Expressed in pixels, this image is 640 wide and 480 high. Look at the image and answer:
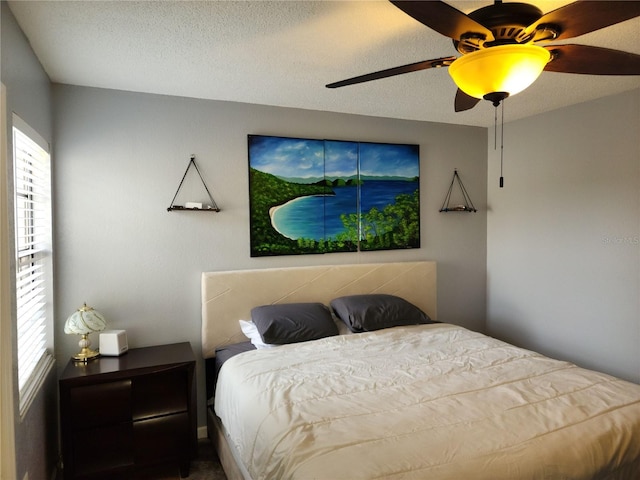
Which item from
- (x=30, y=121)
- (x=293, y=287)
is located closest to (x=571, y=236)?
(x=293, y=287)

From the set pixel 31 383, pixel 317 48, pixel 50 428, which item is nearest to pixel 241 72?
pixel 317 48

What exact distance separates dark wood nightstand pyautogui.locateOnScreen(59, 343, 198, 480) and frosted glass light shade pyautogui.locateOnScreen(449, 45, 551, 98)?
86.7 inches

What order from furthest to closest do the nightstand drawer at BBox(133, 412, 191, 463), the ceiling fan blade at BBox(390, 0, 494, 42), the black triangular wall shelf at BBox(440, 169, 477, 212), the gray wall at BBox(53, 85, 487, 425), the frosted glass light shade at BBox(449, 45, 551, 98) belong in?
the black triangular wall shelf at BBox(440, 169, 477, 212) → the gray wall at BBox(53, 85, 487, 425) → the nightstand drawer at BBox(133, 412, 191, 463) → the frosted glass light shade at BBox(449, 45, 551, 98) → the ceiling fan blade at BBox(390, 0, 494, 42)

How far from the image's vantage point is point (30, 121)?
213cm

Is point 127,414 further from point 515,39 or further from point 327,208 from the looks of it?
point 515,39

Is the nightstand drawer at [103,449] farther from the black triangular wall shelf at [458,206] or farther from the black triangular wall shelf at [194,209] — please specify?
the black triangular wall shelf at [458,206]

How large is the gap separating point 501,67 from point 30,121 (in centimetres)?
221

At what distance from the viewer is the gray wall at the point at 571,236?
120 inches

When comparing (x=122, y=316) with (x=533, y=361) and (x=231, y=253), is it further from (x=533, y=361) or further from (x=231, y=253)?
(x=533, y=361)

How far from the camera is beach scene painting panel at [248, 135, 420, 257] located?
329cm

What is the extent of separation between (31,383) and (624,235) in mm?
3878

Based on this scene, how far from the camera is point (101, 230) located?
2.83m

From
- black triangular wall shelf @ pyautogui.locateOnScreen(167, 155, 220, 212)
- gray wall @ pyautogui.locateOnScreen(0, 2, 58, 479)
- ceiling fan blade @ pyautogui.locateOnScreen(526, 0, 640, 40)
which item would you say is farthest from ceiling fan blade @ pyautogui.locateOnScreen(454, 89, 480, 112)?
gray wall @ pyautogui.locateOnScreen(0, 2, 58, 479)

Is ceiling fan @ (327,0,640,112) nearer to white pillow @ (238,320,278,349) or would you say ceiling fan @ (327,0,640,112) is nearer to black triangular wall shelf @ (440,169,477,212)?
white pillow @ (238,320,278,349)
